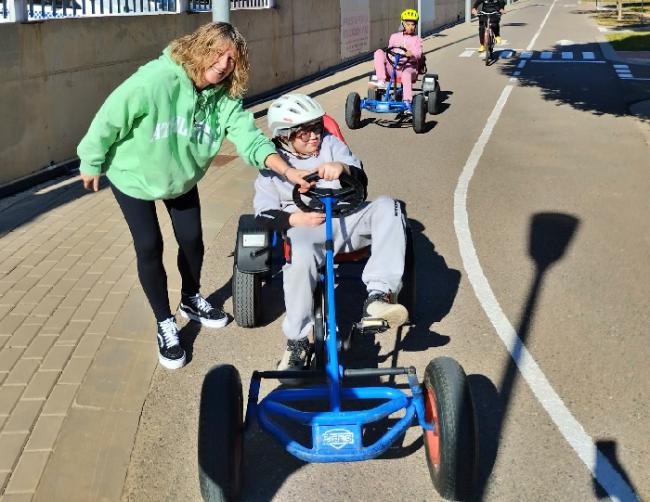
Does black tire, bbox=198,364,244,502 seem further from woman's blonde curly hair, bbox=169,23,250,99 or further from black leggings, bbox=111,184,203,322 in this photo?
woman's blonde curly hair, bbox=169,23,250,99

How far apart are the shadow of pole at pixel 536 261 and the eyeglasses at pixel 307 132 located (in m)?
1.68

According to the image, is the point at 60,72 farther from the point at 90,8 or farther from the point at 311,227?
the point at 311,227

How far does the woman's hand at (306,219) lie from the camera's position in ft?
14.1

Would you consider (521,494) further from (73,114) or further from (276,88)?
(276,88)

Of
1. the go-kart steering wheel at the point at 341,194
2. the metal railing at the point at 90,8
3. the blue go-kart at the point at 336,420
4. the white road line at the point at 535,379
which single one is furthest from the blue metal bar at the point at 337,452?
the metal railing at the point at 90,8

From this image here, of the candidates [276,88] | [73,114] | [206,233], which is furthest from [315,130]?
[276,88]

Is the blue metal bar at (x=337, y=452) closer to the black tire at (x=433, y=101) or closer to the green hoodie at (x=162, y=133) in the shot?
the green hoodie at (x=162, y=133)

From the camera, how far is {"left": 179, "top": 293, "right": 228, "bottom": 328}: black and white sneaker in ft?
17.1

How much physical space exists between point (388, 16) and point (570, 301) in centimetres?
2318

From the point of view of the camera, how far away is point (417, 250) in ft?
22.1

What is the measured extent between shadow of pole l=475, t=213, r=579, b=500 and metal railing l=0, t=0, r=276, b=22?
5.63m

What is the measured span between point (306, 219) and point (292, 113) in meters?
0.58

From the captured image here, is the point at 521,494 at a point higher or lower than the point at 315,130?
lower

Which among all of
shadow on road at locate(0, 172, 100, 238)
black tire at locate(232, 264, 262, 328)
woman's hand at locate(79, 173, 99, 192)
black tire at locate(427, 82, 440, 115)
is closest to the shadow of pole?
black tire at locate(232, 264, 262, 328)
